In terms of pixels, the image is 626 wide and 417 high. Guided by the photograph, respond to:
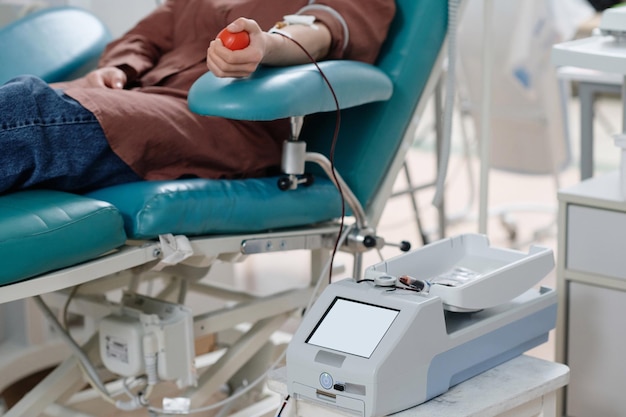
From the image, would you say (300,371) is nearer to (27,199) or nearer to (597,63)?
(27,199)

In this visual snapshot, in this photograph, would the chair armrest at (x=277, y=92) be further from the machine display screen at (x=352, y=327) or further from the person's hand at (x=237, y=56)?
A: the machine display screen at (x=352, y=327)

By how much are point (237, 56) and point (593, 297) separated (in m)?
0.79

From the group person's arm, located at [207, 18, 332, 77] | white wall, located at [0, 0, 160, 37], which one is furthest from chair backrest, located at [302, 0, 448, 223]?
white wall, located at [0, 0, 160, 37]

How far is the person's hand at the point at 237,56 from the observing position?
1.54 meters

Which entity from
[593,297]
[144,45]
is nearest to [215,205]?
[144,45]

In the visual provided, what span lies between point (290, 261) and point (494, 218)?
91 centimetres

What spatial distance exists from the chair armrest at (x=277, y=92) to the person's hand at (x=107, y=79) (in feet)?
1.22

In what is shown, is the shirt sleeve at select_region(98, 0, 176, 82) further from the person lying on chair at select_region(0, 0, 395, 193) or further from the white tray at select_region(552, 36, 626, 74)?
the white tray at select_region(552, 36, 626, 74)

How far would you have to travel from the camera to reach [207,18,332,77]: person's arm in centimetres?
155

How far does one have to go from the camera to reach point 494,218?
3838 mm

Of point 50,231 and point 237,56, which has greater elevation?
point 237,56

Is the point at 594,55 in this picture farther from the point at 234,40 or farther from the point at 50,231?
the point at 50,231

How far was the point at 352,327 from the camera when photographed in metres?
1.39

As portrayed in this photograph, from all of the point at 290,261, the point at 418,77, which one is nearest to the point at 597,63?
the point at 418,77
